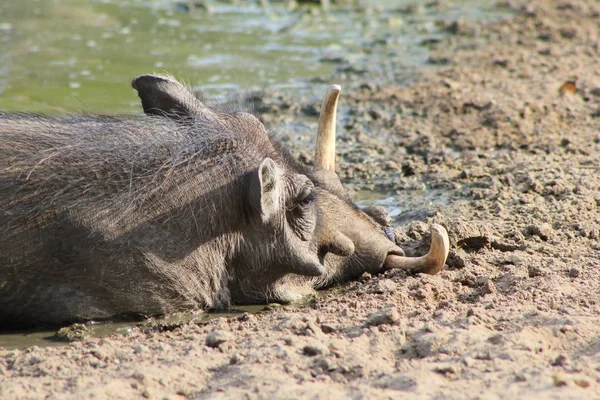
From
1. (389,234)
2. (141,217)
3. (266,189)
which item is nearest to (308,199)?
(266,189)

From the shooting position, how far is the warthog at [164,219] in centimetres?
448

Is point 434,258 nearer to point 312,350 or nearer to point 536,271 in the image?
point 536,271

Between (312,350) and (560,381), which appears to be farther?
(312,350)

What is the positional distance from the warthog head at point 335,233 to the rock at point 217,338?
849mm

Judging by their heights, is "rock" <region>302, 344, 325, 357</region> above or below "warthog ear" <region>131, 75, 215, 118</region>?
below

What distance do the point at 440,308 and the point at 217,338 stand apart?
1072mm

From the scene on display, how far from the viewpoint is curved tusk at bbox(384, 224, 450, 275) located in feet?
16.2

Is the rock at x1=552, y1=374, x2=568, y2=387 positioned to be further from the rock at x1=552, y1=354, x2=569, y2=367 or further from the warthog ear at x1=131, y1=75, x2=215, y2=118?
the warthog ear at x1=131, y1=75, x2=215, y2=118

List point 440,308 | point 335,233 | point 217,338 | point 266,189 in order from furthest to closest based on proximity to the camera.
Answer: point 335,233
point 266,189
point 440,308
point 217,338

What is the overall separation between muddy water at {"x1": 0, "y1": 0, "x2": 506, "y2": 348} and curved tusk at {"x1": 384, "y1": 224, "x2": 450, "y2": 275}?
10.6 feet

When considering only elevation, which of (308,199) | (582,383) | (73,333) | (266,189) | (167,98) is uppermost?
(167,98)

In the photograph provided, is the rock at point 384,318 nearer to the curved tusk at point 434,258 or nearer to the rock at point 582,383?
the curved tusk at point 434,258

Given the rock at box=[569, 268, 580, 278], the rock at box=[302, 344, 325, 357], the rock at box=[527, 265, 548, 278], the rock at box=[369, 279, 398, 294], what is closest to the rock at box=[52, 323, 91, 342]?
the rock at box=[302, 344, 325, 357]

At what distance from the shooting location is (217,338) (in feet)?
13.6
